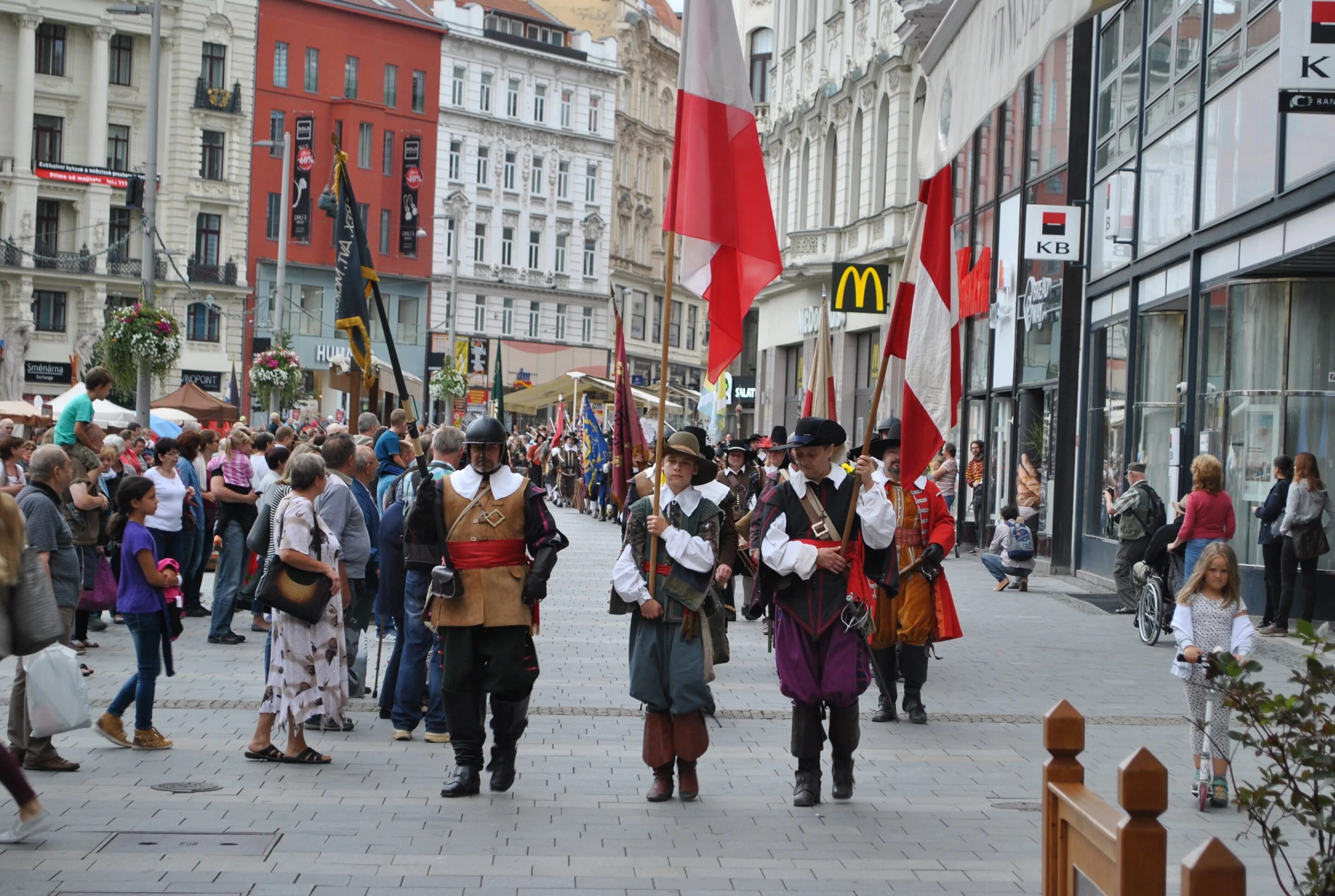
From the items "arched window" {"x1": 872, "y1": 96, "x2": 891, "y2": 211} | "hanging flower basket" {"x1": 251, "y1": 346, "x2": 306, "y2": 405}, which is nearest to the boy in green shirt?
"arched window" {"x1": 872, "y1": 96, "x2": 891, "y2": 211}

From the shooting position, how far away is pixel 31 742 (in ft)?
27.4

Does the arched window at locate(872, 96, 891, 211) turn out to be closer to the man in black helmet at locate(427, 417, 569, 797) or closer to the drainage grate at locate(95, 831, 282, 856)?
→ the man in black helmet at locate(427, 417, 569, 797)

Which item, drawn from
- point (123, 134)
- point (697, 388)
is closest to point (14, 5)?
point (123, 134)

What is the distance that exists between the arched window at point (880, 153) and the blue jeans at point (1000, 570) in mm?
14618

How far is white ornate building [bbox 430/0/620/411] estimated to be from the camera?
7544cm

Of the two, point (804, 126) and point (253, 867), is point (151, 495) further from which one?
point (804, 126)

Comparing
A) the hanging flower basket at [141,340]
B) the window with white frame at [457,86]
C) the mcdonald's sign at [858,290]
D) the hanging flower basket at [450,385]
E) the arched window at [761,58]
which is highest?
the window with white frame at [457,86]

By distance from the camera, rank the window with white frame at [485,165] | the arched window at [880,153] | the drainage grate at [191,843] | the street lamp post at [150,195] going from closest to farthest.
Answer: the drainage grate at [191,843]
the street lamp post at [150,195]
the arched window at [880,153]
the window with white frame at [485,165]

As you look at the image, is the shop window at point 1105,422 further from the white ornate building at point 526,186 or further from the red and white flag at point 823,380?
the white ornate building at point 526,186

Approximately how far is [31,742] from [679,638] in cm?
352

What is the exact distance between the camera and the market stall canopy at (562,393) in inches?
1762

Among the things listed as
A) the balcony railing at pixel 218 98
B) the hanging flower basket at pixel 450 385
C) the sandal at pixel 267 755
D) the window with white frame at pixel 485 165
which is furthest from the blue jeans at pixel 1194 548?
the window with white frame at pixel 485 165

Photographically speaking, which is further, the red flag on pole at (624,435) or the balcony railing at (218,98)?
the balcony railing at (218,98)

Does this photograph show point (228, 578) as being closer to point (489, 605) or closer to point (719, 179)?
point (489, 605)
